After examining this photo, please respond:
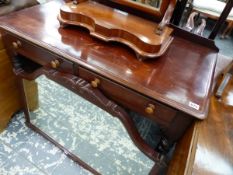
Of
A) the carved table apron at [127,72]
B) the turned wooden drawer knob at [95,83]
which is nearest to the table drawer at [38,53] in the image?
the carved table apron at [127,72]

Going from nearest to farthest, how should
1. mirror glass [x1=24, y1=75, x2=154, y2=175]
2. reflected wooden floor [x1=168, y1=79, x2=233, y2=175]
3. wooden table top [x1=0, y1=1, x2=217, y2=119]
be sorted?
reflected wooden floor [x1=168, y1=79, x2=233, y2=175] < wooden table top [x1=0, y1=1, x2=217, y2=119] < mirror glass [x1=24, y1=75, x2=154, y2=175]

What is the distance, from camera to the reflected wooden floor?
46 centimetres

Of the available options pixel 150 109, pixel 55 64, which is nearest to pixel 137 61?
pixel 150 109

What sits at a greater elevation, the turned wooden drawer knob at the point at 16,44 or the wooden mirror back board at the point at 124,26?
the wooden mirror back board at the point at 124,26

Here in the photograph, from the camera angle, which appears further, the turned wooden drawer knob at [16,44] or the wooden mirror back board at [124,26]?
the turned wooden drawer knob at [16,44]

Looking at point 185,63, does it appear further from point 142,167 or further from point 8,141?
point 8,141

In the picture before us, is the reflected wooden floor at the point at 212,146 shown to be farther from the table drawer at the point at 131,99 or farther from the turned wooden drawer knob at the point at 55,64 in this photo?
the turned wooden drawer knob at the point at 55,64

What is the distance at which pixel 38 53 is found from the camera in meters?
0.82

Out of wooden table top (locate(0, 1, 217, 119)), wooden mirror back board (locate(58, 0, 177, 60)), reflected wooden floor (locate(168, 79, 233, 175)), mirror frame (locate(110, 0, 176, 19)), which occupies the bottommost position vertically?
reflected wooden floor (locate(168, 79, 233, 175))

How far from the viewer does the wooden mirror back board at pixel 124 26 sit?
2.30 ft

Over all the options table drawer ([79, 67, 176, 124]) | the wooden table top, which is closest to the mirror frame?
the wooden table top

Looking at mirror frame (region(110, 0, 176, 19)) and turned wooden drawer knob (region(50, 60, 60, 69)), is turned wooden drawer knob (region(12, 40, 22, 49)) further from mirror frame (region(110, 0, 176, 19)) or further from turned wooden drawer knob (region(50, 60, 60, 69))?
mirror frame (region(110, 0, 176, 19))

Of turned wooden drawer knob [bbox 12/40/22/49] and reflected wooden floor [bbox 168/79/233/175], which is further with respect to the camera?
turned wooden drawer knob [bbox 12/40/22/49]

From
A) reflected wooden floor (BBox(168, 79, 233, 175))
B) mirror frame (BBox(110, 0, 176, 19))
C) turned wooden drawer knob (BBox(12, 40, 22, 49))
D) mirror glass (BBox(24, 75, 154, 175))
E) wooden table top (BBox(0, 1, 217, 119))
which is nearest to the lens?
reflected wooden floor (BBox(168, 79, 233, 175))
